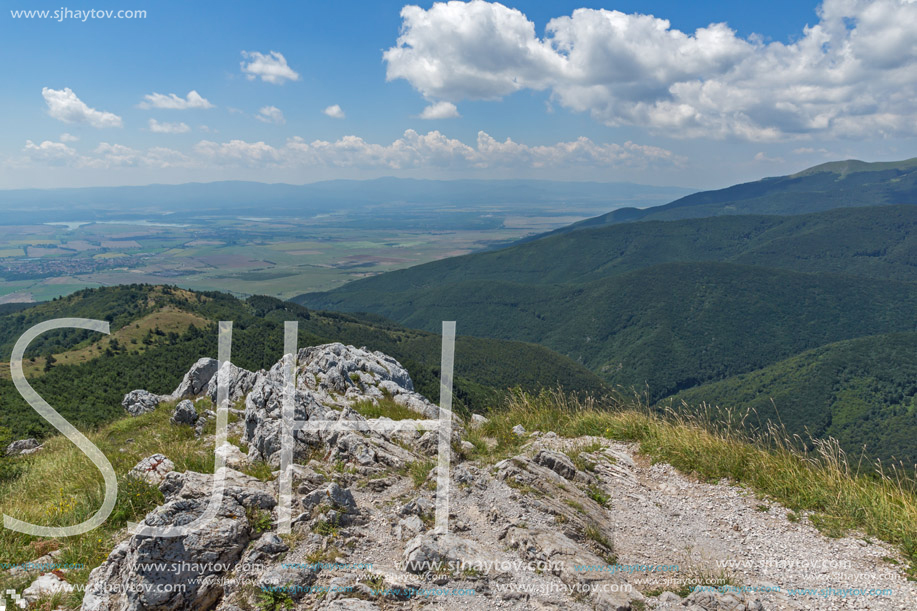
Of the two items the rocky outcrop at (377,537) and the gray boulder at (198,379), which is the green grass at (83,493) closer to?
the rocky outcrop at (377,537)

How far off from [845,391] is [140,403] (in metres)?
140

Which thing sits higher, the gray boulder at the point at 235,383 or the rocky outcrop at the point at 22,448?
the gray boulder at the point at 235,383

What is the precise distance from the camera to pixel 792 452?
8.22 metres

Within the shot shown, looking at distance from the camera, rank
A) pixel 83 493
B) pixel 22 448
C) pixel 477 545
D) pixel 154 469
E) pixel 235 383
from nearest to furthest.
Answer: pixel 477 545
pixel 83 493
pixel 154 469
pixel 22 448
pixel 235 383

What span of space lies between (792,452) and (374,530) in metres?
7.77

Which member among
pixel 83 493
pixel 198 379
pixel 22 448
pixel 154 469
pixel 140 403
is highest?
pixel 154 469

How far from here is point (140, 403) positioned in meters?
16.0

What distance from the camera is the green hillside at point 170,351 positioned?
33.4 metres

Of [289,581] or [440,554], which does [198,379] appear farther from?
[440,554]

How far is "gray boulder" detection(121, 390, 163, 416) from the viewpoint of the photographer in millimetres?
15625

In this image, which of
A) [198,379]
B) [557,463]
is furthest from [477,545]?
[198,379]

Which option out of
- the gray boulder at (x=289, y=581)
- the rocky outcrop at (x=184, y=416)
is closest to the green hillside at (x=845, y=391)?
the rocky outcrop at (x=184, y=416)

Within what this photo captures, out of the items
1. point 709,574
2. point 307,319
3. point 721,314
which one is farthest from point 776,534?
point 721,314

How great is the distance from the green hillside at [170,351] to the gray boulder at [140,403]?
130 cm
